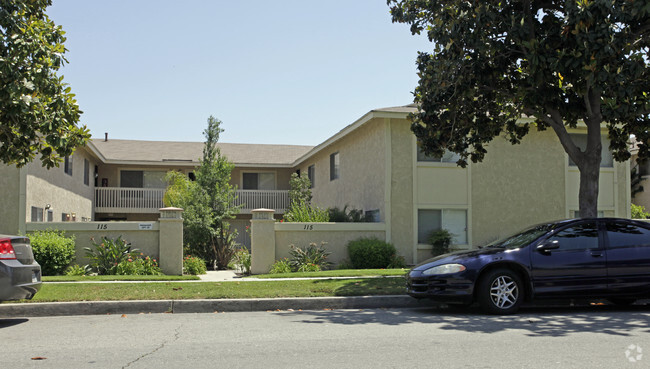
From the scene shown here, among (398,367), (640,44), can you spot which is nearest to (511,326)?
(398,367)

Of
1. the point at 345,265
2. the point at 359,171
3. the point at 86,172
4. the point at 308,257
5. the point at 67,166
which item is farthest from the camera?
the point at 86,172

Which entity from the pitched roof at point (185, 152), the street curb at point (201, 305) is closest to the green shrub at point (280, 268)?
the street curb at point (201, 305)

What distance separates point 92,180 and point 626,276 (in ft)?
76.9

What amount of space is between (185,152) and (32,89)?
69.4 feet

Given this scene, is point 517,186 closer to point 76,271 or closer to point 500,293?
point 500,293

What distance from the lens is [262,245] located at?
54.4ft

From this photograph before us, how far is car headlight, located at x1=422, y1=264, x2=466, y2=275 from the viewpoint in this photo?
9141mm

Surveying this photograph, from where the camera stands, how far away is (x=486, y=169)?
18.9 meters

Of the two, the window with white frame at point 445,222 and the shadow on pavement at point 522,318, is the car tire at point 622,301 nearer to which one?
the shadow on pavement at point 522,318

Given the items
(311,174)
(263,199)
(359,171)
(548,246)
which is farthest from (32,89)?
(263,199)

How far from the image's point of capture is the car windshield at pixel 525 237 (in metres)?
9.52

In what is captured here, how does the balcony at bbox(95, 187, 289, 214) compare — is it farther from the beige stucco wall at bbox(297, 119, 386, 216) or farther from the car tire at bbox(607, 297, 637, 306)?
the car tire at bbox(607, 297, 637, 306)

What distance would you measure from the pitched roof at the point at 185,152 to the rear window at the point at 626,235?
2069 cm

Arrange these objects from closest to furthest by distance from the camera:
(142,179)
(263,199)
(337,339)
Answer: (337,339) < (263,199) < (142,179)
